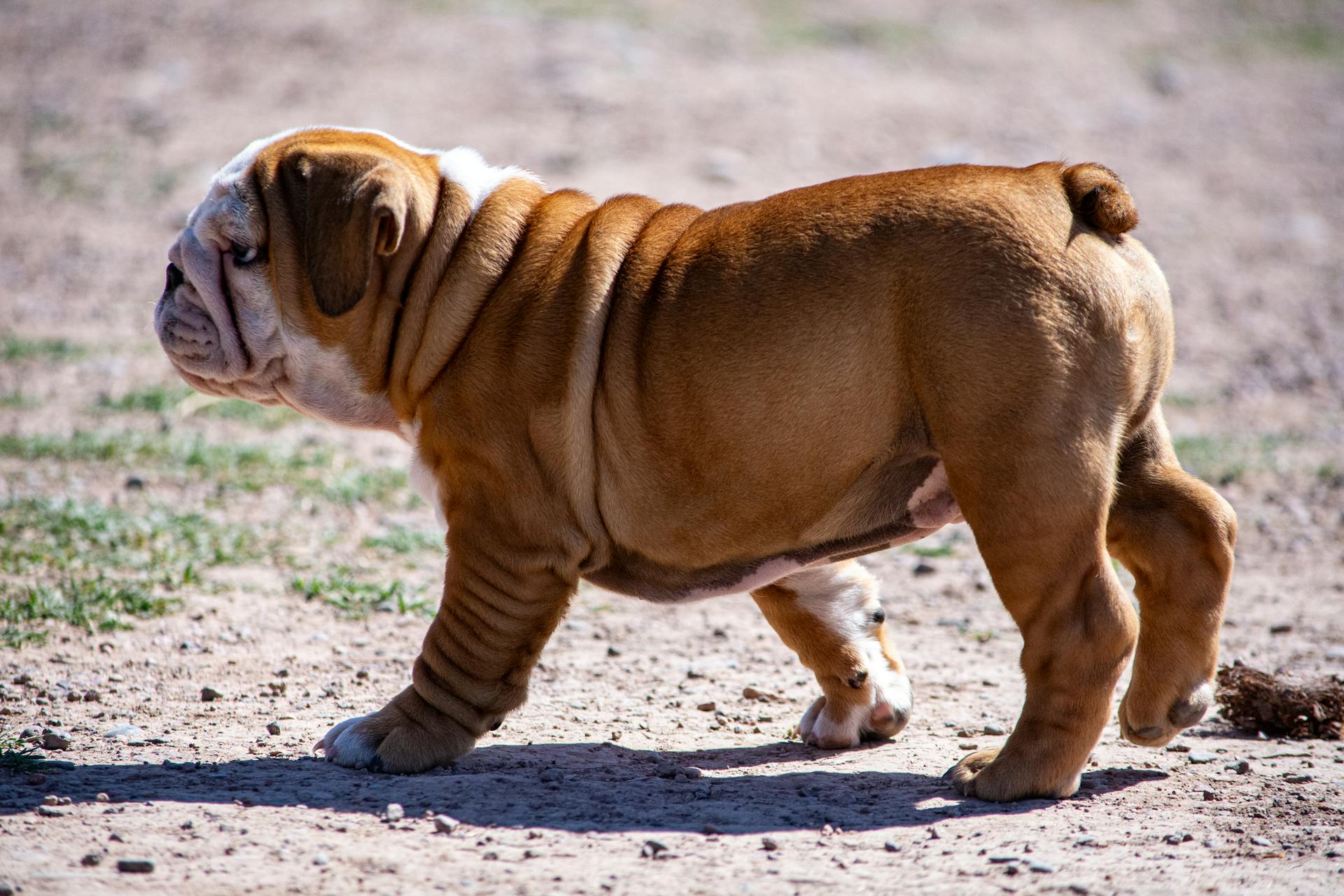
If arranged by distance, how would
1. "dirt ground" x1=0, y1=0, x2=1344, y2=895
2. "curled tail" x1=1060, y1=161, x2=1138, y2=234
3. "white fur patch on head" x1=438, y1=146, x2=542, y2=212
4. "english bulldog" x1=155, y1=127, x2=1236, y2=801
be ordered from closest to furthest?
"dirt ground" x1=0, y1=0, x2=1344, y2=895
"english bulldog" x1=155, y1=127, x2=1236, y2=801
"curled tail" x1=1060, y1=161, x2=1138, y2=234
"white fur patch on head" x1=438, y1=146, x2=542, y2=212

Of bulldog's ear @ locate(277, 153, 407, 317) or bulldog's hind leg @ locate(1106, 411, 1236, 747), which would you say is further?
bulldog's ear @ locate(277, 153, 407, 317)

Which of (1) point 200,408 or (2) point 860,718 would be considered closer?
(2) point 860,718

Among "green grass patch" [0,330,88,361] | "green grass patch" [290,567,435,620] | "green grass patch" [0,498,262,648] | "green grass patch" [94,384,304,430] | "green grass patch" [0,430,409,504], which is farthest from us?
"green grass patch" [0,330,88,361]

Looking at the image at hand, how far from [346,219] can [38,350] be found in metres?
6.72

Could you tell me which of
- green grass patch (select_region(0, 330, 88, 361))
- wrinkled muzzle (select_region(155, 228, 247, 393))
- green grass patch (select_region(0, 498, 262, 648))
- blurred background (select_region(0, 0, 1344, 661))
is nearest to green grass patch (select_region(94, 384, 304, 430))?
blurred background (select_region(0, 0, 1344, 661))

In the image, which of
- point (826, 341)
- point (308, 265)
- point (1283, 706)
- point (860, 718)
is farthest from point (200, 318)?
point (1283, 706)

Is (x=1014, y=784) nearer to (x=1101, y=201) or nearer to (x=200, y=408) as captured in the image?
(x=1101, y=201)

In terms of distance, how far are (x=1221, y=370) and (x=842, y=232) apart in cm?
779

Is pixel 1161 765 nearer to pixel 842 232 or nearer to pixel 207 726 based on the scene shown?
pixel 842 232

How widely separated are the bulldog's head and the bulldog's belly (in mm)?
1016

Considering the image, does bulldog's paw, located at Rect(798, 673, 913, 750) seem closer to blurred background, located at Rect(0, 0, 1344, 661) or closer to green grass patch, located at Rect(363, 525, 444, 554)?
green grass patch, located at Rect(363, 525, 444, 554)

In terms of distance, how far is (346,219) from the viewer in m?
4.27

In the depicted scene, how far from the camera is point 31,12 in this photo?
16.7 meters

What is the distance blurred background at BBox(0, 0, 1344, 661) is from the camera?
27.3ft
